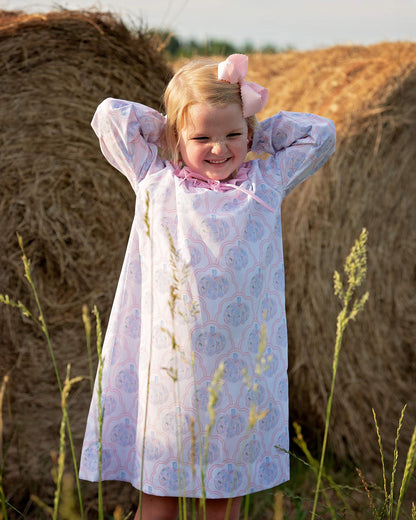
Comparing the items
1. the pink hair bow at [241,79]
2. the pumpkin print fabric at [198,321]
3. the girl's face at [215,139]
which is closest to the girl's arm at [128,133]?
the pumpkin print fabric at [198,321]

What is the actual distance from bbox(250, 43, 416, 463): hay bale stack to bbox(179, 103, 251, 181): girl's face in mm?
1113

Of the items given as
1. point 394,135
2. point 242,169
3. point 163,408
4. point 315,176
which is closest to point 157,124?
point 242,169

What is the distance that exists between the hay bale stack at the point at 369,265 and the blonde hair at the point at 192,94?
1.04 metres

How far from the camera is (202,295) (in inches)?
63.0

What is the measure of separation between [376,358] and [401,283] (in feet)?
1.01

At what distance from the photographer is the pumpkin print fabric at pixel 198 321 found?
160cm

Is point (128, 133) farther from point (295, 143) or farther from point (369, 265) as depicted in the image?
point (369, 265)

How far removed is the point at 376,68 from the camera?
2.87 m

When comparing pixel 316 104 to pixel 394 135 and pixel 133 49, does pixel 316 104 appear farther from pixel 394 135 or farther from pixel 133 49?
pixel 133 49

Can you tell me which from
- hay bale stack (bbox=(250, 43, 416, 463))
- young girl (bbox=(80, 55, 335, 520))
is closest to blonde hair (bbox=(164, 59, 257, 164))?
young girl (bbox=(80, 55, 335, 520))

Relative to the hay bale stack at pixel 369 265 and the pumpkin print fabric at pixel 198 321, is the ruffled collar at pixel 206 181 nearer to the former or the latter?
the pumpkin print fabric at pixel 198 321

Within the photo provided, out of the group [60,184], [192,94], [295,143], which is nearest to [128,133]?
[192,94]

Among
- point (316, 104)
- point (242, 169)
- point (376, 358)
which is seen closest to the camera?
point (242, 169)

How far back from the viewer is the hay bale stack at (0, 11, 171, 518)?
8.75 ft
